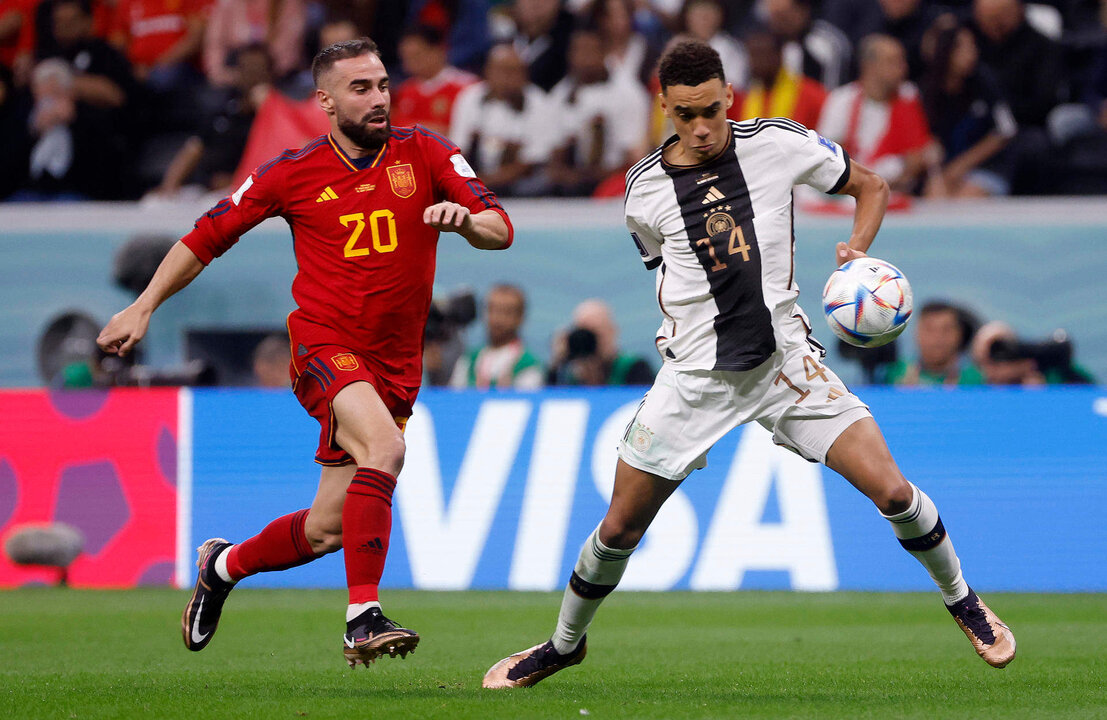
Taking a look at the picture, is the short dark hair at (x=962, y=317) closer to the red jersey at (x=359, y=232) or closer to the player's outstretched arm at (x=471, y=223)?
the red jersey at (x=359, y=232)

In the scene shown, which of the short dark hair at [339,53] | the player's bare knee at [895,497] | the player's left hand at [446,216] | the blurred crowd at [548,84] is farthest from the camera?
the blurred crowd at [548,84]

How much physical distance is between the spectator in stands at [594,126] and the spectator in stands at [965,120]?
2684 millimetres

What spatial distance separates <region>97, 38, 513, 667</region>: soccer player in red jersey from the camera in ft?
17.6

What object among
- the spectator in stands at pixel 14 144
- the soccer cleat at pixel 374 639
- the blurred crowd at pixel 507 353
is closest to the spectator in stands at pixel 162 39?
the spectator in stands at pixel 14 144

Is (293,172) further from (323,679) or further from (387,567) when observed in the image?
(387,567)

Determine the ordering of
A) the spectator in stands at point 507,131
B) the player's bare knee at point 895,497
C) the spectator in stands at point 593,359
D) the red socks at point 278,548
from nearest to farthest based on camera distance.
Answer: the player's bare knee at point 895,497, the red socks at point 278,548, the spectator in stands at point 593,359, the spectator in stands at point 507,131

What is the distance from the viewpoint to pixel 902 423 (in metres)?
9.91

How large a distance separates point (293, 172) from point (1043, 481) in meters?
6.36

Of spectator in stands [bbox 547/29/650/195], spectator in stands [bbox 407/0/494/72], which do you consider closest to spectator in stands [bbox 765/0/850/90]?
spectator in stands [bbox 547/29/650/195]

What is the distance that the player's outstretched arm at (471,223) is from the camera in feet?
16.0

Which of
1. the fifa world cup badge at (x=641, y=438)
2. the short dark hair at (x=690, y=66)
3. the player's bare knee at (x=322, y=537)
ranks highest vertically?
the short dark hair at (x=690, y=66)

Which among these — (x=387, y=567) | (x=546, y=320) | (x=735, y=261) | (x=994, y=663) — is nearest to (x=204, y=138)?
(x=546, y=320)

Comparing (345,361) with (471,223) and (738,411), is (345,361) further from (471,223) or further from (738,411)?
(738,411)

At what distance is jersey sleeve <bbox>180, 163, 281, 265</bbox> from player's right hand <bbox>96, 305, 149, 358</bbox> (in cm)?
35
